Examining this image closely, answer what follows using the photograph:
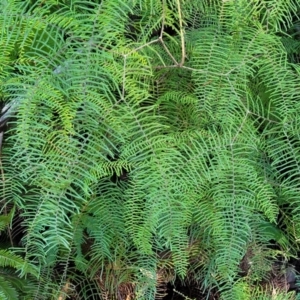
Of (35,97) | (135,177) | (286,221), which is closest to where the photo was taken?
(35,97)

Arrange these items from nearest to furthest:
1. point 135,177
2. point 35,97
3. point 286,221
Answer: point 35,97 < point 135,177 < point 286,221

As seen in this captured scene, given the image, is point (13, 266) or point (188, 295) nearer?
point (13, 266)

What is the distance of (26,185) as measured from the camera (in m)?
0.99

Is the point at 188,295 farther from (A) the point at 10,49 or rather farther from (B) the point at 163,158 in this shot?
(A) the point at 10,49

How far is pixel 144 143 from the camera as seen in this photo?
92 cm

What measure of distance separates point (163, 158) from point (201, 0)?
0.36 metres

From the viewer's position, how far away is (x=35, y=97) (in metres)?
0.83

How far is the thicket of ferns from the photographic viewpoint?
33.6 inches

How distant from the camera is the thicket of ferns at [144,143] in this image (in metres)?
0.85

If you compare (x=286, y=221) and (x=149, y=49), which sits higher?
(x=149, y=49)

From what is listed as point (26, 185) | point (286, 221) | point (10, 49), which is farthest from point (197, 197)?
point (10, 49)

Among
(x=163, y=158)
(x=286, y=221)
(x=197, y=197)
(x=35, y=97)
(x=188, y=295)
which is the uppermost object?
(x=35, y=97)

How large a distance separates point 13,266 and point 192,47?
0.64 meters

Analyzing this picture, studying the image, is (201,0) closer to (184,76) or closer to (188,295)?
(184,76)
